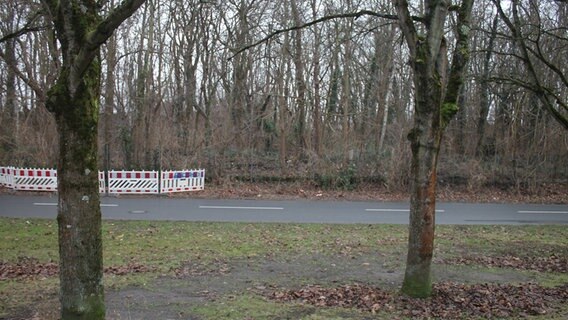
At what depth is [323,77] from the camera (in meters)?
29.5

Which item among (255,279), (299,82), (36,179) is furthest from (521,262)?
(299,82)

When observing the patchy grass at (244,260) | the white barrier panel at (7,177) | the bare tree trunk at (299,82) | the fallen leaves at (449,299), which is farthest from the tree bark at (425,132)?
the bare tree trunk at (299,82)

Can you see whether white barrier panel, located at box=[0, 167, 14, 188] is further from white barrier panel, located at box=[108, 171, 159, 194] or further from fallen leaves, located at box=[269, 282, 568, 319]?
fallen leaves, located at box=[269, 282, 568, 319]

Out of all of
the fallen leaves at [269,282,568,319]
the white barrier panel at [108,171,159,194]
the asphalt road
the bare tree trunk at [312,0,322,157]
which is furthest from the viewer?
the bare tree trunk at [312,0,322,157]

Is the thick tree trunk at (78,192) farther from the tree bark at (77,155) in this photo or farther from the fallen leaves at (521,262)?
the fallen leaves at (521,262)

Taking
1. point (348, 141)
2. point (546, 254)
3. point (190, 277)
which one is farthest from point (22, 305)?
point (348, 141)

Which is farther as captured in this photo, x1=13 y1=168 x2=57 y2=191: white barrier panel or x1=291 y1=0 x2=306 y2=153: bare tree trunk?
x1=291 y1=0 x2=306 y2=153: bare tree trunk

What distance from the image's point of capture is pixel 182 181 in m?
22.6

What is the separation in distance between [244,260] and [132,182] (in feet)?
42.0

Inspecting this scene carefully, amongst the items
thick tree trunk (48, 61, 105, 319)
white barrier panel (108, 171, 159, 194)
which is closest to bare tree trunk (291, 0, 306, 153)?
white barrier panel (108, 171, 159, 194)

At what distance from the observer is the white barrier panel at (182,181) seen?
22.0 m

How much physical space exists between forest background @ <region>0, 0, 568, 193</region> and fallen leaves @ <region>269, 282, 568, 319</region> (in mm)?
15507

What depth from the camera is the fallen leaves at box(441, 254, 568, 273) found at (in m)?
9.68

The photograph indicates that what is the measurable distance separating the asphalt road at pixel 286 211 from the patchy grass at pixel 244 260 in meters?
1.50
